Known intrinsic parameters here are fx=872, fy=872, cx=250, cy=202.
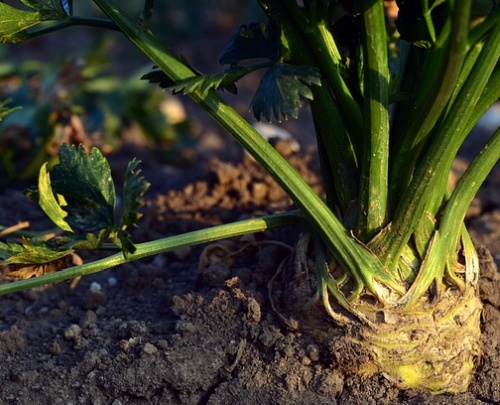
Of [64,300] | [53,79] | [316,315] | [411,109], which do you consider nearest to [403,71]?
[411,109]

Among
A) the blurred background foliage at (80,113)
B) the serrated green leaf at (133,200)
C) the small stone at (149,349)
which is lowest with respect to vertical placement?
the blurred background foliage at (80,113)

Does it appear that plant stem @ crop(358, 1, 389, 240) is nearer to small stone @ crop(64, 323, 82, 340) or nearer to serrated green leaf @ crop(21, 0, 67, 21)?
serrated green leaf @ crop(21, 0, 67, 21)

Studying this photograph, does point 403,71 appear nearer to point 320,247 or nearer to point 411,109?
point 411,109

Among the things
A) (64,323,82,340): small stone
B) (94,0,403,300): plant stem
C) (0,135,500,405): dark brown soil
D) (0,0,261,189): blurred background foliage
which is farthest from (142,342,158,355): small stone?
(0,0,261,189): blurred background foliage

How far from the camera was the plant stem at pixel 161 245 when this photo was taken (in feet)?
5.01

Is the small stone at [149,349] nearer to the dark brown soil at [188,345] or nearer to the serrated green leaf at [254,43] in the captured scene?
the dark brown soil at [188,345]

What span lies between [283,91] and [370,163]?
242 mm

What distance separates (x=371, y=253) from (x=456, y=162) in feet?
4.53

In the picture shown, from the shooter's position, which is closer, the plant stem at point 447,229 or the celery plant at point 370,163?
the celery plant at point 370,163

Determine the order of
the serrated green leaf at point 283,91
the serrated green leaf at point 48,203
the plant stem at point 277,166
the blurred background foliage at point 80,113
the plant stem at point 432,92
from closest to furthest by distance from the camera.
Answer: the plant stem at point 432,92
the serrated green leaf at point 283,91
the plant stem at point 277,166
the serrated green leaf at point 48,203
the blurred background foliage at point 80,113

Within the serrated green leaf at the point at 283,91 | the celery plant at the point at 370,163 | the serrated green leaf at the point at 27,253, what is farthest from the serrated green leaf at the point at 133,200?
the serrated green leaf at the point at 283,91

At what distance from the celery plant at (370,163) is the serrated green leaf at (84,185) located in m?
0.01

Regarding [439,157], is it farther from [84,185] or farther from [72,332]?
[72,332]

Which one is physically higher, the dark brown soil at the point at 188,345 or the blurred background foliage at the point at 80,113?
the dark brown soil at the point at 188,345
